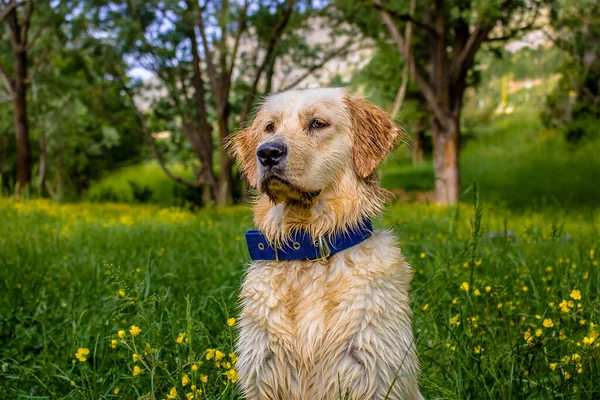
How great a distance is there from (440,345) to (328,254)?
1135mm

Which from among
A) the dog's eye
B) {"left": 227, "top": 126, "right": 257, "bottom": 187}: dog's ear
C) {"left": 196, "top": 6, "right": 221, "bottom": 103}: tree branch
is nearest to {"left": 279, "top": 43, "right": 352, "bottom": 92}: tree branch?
{"left": 196, "top": 6, "right": 221, "bottom": 103}: tree branch

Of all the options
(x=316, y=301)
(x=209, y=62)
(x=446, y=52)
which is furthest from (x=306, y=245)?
(x=209, y=62)

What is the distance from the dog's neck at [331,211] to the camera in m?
2.85

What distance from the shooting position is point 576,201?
15.5 m

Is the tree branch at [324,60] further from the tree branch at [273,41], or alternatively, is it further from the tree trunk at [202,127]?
the tree trunk at [202,127]

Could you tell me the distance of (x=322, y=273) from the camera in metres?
2.69

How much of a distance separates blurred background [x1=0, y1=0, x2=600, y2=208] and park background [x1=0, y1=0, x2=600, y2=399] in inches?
3.2

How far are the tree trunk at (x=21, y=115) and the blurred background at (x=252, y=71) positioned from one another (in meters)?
0.04

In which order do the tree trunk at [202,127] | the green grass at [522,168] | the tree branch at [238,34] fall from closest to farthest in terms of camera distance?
the tree branch at [238,34] → the tree trunk at [202,127] → the green grass at [522,168]

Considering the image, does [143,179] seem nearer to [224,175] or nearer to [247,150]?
[224,175]

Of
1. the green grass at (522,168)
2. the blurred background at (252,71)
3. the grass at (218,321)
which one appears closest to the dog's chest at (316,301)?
the grass at (218,321)

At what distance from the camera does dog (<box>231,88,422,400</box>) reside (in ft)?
8.53

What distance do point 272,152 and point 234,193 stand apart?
15708 mm

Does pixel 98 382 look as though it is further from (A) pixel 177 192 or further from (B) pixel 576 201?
(A) pixel 177 192
